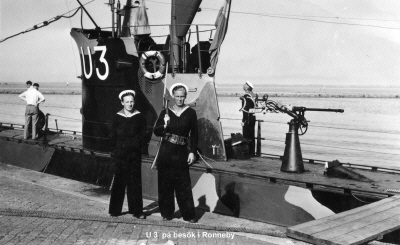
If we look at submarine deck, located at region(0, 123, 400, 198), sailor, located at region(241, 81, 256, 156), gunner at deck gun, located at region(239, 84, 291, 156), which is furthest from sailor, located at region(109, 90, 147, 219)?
sailor, located at region(241, 81, 256, 156)

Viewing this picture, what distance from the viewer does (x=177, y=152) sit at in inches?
266

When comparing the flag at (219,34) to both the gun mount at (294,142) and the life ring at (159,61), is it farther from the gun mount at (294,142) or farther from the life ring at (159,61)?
the gun mount at (294,142)

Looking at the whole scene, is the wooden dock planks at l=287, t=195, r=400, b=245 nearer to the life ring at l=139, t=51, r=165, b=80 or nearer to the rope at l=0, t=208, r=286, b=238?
the rope at l=0, t=208, r=286, b=238

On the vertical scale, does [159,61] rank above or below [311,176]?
above

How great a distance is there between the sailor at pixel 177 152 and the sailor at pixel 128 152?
0.35m

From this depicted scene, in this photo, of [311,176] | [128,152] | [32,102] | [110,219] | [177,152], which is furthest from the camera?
[32,102]

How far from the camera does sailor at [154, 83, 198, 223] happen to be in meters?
6.73

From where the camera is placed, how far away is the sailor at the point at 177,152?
22.1 ft

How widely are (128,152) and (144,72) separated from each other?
128 inches

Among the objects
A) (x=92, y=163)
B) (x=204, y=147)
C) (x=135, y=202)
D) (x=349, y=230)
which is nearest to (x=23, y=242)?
(x=135, y=202)

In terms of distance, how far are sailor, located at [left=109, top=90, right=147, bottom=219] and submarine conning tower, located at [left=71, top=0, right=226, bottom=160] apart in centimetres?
216

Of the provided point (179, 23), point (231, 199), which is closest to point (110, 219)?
point (231, 199)

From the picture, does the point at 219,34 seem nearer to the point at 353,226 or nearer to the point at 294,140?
the point at 294,140

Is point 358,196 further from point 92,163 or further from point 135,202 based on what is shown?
point 92,163
